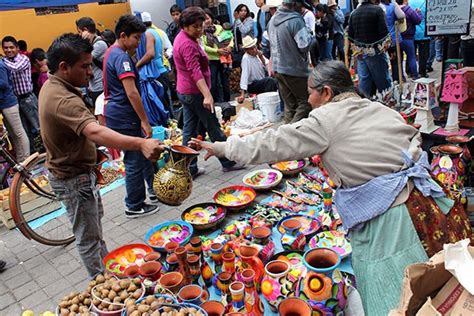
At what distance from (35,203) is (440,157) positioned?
3.87 metres

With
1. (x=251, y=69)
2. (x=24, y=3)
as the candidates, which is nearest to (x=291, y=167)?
(x=251, y=69)

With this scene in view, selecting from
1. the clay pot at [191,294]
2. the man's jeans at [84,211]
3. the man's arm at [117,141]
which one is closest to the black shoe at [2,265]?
the man's jeans at [84,211]

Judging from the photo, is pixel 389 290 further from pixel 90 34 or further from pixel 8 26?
pixel 8 26

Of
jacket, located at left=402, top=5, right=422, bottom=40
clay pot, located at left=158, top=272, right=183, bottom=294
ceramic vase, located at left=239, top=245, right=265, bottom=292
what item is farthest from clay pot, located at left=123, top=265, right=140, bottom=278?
jacket, located at left=402, top=5, right=422, bottom=40

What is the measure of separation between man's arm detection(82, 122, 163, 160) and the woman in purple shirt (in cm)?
206

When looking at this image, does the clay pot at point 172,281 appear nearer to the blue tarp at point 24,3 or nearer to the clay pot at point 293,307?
the clay pot at point 293,307

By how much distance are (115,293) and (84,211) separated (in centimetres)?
77

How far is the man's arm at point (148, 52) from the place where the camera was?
231 inches

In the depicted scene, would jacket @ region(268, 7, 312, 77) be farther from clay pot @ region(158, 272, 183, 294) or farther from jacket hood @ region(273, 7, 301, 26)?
clay pot @ region(158, 272, 183, 294)

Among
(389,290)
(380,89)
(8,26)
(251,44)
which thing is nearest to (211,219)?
(389,290)

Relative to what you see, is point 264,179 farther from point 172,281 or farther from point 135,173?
point 172,281

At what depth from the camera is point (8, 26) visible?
659 cm

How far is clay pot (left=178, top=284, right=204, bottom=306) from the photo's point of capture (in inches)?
82.0

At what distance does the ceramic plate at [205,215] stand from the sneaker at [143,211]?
2.26ft
